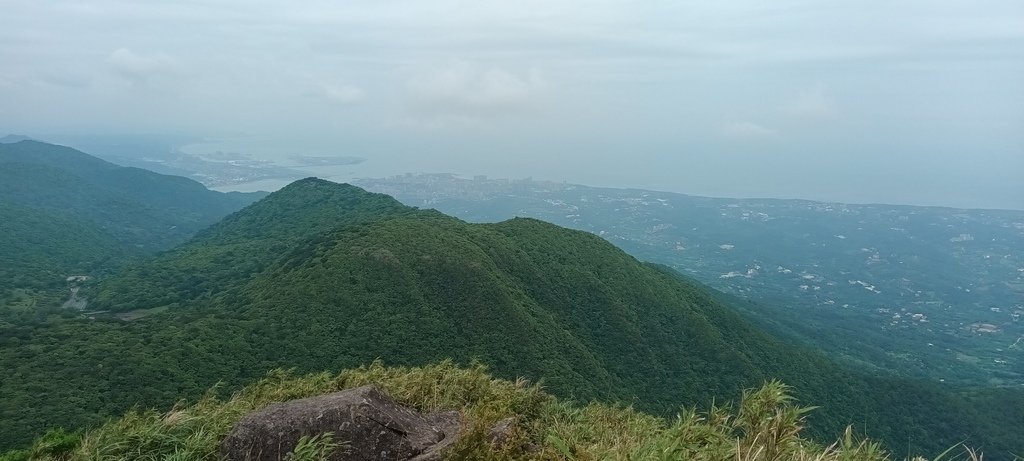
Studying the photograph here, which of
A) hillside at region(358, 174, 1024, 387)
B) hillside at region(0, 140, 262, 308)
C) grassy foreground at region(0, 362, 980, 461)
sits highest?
grassy foreground at region(0, 362, 980, 461)

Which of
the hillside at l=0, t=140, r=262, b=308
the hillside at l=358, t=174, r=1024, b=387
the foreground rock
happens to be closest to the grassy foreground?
the foreground rock

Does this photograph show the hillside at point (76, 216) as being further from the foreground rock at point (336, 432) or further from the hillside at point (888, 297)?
the hillside at point (888, 297)

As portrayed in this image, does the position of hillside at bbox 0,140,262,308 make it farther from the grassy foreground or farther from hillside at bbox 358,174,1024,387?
hillside at bbox 358,174,1024,387

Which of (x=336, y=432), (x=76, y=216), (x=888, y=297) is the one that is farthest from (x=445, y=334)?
(x=888, y=297)

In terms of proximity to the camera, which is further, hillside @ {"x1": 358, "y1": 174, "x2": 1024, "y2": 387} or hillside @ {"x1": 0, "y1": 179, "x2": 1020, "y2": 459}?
hillside @ {"x1": 358, "y1": 174, "x2": 1024, "y2": 387}

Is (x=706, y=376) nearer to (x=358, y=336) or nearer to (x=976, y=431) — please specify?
(x=976, y=431)

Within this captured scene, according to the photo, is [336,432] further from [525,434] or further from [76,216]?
[76,216]
